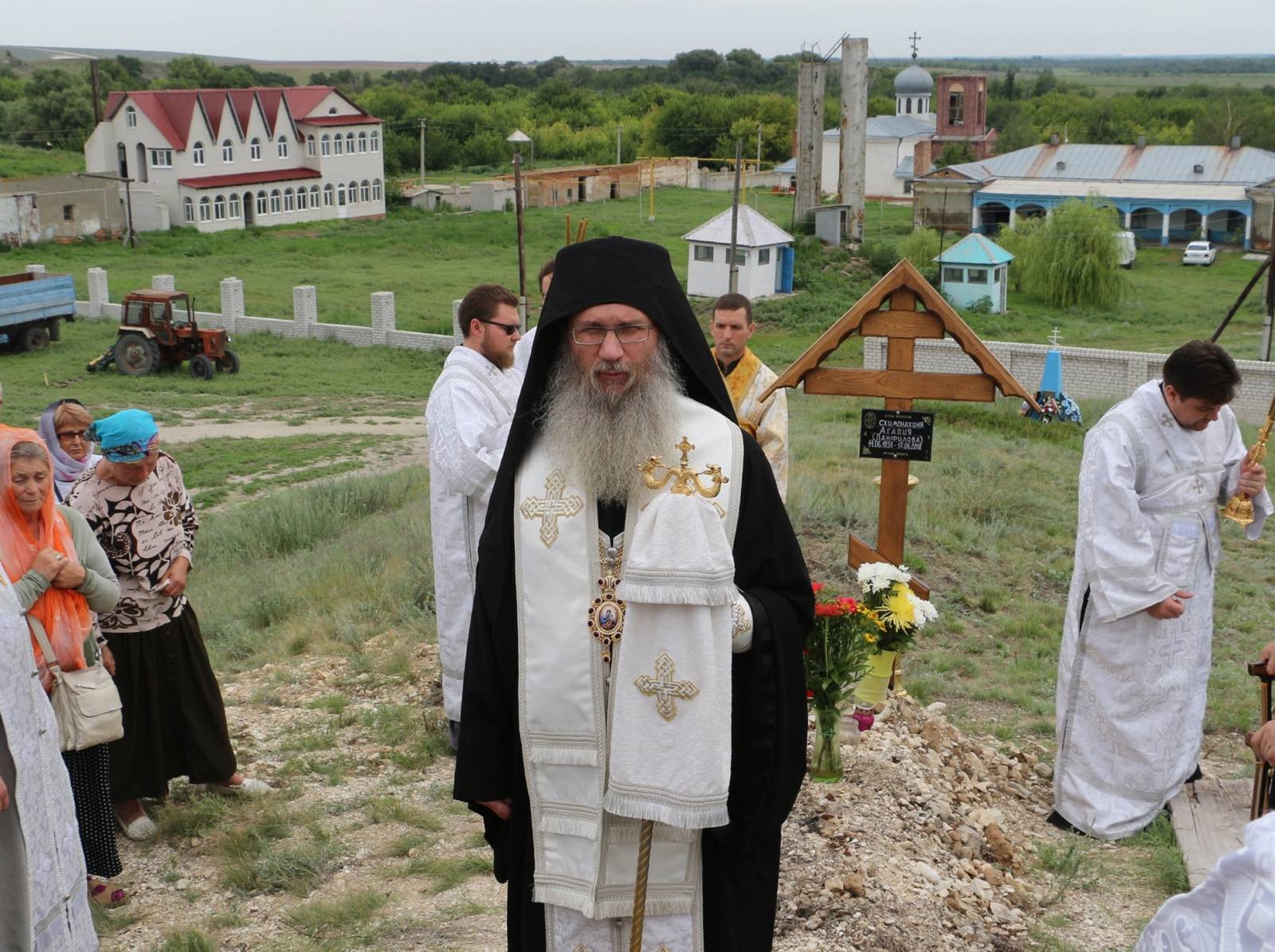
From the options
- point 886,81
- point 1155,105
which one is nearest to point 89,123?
point 1155,105

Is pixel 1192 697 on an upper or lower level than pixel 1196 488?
lower

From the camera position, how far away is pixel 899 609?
5566 millimetres

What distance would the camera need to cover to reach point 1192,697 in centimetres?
550

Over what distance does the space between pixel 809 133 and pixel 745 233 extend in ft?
33.7

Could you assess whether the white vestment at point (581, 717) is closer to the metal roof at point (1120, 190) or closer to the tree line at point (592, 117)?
the metal roof at point (1120, 190)

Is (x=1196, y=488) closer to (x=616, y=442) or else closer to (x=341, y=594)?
(x=616, y=442)

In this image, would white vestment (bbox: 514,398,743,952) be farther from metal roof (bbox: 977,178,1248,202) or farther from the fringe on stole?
metal roof (bbox: 977,178,1248,202)

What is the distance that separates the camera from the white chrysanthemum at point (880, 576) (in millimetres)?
5516

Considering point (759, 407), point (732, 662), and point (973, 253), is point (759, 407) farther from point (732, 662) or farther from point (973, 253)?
point (973, 253)

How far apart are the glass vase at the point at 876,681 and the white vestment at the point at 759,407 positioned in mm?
958

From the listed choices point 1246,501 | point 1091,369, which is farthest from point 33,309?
point 1246,501

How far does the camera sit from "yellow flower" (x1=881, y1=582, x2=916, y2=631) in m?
5.56

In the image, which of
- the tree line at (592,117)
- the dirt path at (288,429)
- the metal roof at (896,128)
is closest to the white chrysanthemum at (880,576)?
the dirt path at (288,429)

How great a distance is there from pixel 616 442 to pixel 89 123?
7451 centimetres
